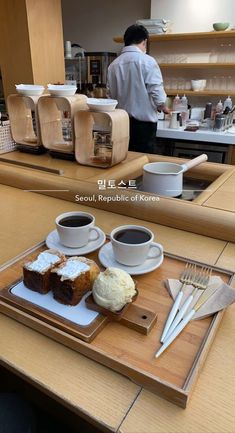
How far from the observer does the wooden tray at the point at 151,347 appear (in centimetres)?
39

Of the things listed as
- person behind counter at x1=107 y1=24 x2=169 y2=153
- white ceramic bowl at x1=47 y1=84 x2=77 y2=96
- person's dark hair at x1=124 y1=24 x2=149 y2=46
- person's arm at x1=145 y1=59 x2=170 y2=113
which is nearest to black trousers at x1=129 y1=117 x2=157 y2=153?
person behind counter at x1=107 y1=24 x2=169 y2=153

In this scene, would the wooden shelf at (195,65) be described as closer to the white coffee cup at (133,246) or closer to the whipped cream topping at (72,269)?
the white coffee cup at (133,246)

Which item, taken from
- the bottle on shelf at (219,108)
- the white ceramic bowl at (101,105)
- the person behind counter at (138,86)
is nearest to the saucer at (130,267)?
the white ceramic bowl at (101,105)

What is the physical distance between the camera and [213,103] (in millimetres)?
2748

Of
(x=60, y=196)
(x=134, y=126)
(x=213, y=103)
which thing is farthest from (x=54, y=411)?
(x=213, y=103)

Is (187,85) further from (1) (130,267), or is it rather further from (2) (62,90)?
(1) (130,267)

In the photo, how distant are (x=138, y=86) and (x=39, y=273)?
1.80 meters

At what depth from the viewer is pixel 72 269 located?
517mm

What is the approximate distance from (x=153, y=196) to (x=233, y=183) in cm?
29

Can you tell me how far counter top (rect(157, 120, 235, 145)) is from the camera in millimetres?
2156

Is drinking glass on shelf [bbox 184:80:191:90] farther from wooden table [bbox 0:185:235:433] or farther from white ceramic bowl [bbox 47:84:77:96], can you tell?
wooden table [bbox 0:185:235:433]

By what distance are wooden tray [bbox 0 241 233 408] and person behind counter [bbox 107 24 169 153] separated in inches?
66.1

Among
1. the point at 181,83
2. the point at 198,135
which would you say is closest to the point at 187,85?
the point at 181,83

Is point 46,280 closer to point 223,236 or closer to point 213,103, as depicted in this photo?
point 223,236
